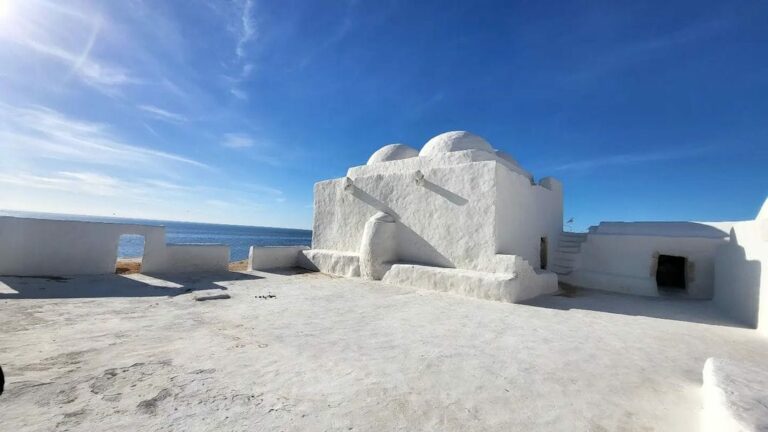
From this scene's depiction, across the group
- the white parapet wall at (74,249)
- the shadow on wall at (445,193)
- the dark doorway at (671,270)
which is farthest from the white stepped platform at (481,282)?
the white parapet wall at (74,249)

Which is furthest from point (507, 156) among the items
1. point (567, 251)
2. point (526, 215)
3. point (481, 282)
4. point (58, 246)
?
point (58, 246)

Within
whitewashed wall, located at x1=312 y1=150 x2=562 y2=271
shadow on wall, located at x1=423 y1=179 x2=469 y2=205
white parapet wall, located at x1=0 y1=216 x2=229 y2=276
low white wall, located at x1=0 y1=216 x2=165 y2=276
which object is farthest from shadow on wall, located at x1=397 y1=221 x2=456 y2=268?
low white wall, located at x1=0 y1=216 x2=165 y2=276

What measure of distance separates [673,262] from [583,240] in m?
4.02

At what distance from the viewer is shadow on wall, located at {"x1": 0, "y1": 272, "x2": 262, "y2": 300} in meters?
6.87

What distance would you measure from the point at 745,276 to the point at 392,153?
10.8 m

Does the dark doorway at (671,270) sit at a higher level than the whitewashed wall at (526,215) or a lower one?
lower

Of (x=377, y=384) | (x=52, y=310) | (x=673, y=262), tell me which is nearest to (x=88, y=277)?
(x=52, y=310)

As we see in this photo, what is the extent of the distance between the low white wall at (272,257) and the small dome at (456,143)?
676cm

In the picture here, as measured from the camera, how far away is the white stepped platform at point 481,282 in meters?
7.68

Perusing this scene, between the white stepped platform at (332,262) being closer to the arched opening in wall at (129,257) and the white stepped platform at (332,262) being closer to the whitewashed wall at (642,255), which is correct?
the arched opening in wall at (129,257)

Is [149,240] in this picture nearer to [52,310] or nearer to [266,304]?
[52,310]

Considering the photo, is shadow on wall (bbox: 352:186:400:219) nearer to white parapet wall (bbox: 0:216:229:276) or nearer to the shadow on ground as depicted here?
the shadow on ground

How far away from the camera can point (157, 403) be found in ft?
9.11

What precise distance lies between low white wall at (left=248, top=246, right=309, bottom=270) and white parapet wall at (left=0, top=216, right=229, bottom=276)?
6.14ft
